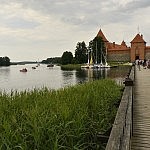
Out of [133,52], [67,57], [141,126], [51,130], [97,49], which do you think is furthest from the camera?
[67,57]

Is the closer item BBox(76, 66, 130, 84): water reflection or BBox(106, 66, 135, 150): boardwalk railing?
BBox(106, 66, 135, 150): boardwalk railing

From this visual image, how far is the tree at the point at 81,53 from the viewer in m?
114

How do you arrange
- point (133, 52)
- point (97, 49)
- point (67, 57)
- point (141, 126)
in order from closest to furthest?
point (141, 126) → point (97, 49) → point (133, 52) → point (67, 57)

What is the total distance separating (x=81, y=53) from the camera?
117062mm

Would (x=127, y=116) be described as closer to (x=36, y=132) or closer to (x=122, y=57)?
(x=36, y=132)

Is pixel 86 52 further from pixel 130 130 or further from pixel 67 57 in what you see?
pixel 130 130

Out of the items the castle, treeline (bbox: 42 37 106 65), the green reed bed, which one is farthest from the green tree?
the green reed bed

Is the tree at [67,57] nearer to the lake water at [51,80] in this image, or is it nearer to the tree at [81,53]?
the tree at [81,53]

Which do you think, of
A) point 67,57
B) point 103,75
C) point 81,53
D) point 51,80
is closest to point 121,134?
point 51,80

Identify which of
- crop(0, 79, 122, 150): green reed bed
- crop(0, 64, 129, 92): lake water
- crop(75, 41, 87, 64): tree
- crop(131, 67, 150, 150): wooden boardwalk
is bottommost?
crop(0, 64, 129, 92): lake water

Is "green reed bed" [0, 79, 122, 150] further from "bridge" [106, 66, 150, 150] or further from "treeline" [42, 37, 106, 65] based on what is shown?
"treeline" [42, 37, 106, 65]

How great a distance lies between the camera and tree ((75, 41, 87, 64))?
114 m

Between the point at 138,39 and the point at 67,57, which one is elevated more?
the point at 138,39

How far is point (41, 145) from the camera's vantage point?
4.58 m
